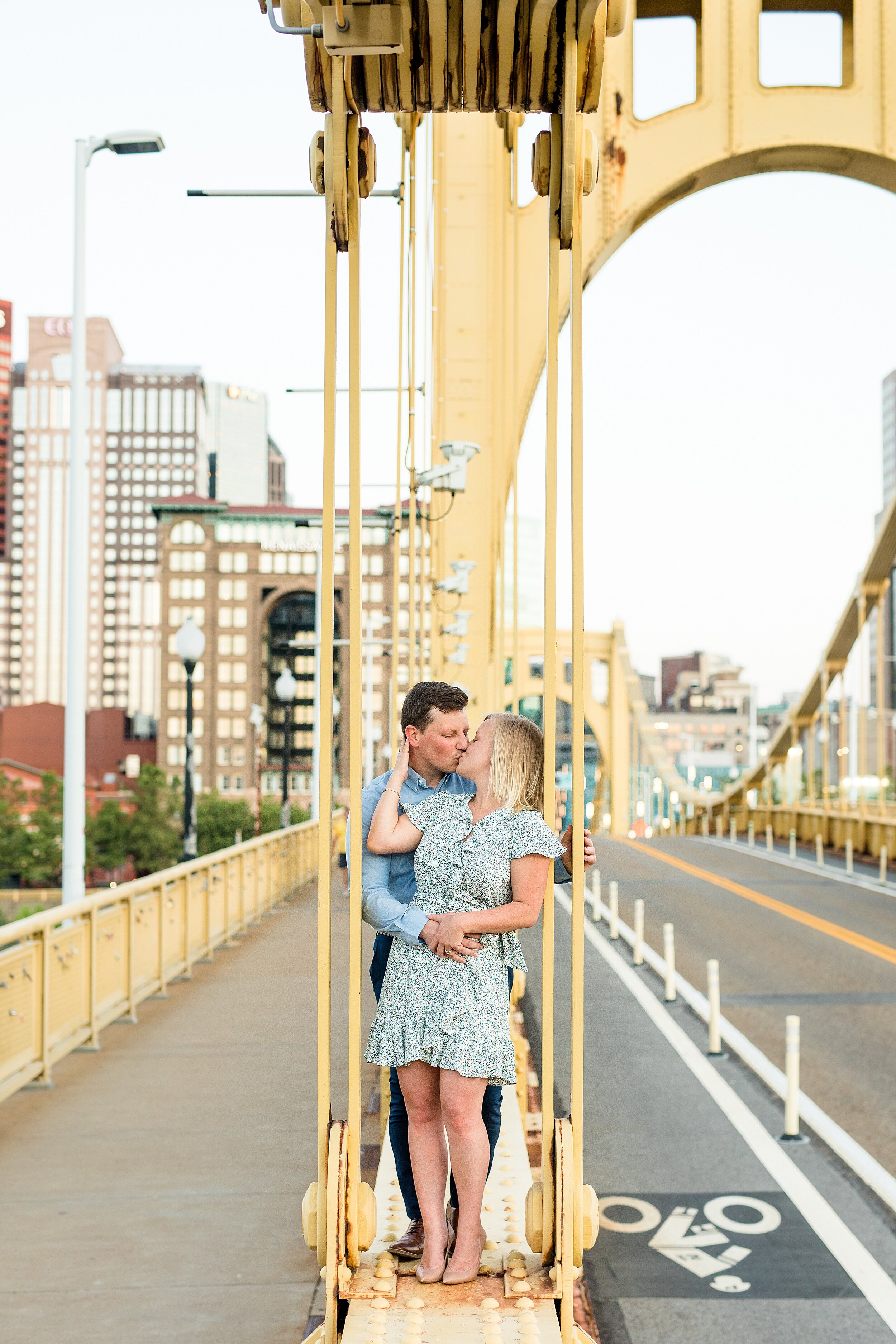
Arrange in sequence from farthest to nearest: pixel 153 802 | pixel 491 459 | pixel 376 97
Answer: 1. pixel 153 802
2. pixel 491 459
3. pixel 376 97

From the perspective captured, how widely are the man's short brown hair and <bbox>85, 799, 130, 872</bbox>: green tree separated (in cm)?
9046

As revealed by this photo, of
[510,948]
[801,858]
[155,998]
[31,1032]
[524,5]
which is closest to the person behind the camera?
[524,5]

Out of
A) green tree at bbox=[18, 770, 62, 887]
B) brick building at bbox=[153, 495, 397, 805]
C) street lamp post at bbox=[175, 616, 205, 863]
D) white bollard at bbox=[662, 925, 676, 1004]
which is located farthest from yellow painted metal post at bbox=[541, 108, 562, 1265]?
brick building at bbox=[153, 495, 397, 805]

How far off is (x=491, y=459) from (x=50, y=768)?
118 metres

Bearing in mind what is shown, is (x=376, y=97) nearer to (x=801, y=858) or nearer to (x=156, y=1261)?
(x=156, y=1261)

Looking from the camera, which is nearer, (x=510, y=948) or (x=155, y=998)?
(x=510, y=948)

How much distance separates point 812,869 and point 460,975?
2615 cm

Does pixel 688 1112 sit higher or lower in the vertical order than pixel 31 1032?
lower

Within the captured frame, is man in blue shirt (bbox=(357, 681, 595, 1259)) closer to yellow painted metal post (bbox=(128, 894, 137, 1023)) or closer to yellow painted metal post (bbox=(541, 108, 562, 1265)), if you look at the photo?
yellow painted metal post (bbox=(541, 108, 562, 1265))

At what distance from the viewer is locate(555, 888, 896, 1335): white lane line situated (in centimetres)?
540

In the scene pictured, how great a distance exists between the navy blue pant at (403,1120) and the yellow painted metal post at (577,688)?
363 millimetres

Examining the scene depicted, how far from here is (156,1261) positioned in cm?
505

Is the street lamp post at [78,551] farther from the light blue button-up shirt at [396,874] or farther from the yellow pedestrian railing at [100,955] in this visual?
the light blue button-up shirt at [396,874]

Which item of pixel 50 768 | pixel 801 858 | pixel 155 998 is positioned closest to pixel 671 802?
pixel 801 858
